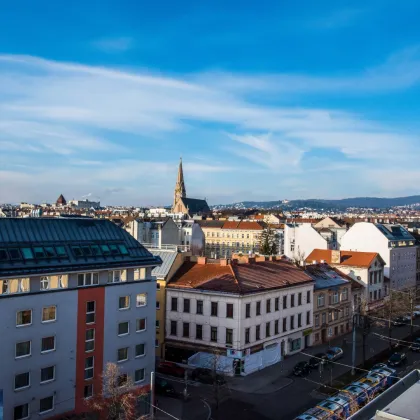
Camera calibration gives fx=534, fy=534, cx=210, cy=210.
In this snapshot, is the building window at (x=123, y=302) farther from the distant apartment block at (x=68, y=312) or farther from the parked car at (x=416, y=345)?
the parked car at (x=416, y=345)

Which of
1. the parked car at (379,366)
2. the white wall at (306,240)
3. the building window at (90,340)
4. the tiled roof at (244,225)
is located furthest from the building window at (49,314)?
the tiled roof at (244,225)

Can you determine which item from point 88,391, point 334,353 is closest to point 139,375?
point 88,391

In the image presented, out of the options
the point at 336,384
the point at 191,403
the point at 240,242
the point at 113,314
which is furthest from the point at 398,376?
the point at 240,242

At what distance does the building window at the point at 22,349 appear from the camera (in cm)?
3117

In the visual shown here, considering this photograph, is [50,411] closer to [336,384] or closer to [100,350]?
[100,350]

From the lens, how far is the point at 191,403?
3884cm

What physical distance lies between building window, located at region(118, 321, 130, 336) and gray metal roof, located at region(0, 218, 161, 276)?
13.7 feet

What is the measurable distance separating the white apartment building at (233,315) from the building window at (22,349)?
1870cm

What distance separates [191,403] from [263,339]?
461 inches

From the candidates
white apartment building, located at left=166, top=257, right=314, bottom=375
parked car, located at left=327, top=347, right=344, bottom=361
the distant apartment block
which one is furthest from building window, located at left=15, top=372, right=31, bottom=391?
parked car, located at left=327, top=347, right=344, bottom=361

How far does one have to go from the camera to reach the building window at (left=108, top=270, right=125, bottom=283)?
36531mm

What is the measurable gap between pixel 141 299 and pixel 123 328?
2.44m

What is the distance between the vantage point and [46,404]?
3250 centimetres

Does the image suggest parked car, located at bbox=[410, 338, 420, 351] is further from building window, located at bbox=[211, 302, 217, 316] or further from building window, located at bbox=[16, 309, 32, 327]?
building window, located at bbox=[16, 309, 32, 327]
